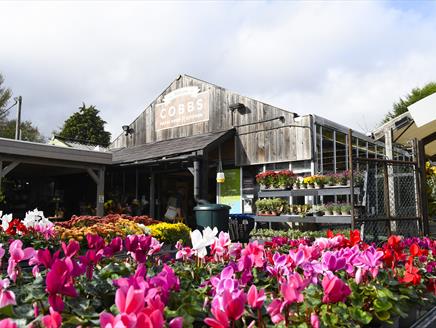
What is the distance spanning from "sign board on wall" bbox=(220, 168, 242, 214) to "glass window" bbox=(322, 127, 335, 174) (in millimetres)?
2925

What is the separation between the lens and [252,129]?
1330cm

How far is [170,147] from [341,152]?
5659mm

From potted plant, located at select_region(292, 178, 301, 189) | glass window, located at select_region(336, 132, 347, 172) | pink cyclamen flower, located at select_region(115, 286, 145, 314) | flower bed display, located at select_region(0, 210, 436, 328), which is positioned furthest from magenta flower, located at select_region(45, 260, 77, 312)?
glass window, located at select_region(336, 132, 347, 172)

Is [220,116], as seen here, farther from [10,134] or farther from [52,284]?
[10,134]

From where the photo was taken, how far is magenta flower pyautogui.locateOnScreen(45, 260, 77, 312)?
1.29 m

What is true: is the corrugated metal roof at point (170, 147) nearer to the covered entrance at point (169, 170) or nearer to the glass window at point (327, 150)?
the covered entrance at point (169, 170)

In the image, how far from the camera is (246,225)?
38.5 feet

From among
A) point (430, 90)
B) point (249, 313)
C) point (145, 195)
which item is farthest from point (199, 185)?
point (430, 90)

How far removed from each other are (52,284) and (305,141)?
35.7 feet

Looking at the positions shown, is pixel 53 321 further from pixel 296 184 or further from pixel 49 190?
pixel 49 190

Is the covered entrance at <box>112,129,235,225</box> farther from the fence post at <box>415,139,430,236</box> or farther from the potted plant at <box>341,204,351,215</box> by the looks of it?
the fence post at <box>415,139,430,236</box>

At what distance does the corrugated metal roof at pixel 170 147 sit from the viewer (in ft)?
41.6

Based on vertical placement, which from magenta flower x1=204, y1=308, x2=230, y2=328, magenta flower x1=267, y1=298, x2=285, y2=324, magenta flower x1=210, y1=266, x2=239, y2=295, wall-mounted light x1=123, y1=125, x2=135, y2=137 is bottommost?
magenta flower x1=267, y1=298, x2=285, y2=324

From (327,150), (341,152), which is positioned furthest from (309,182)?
(341,152)
